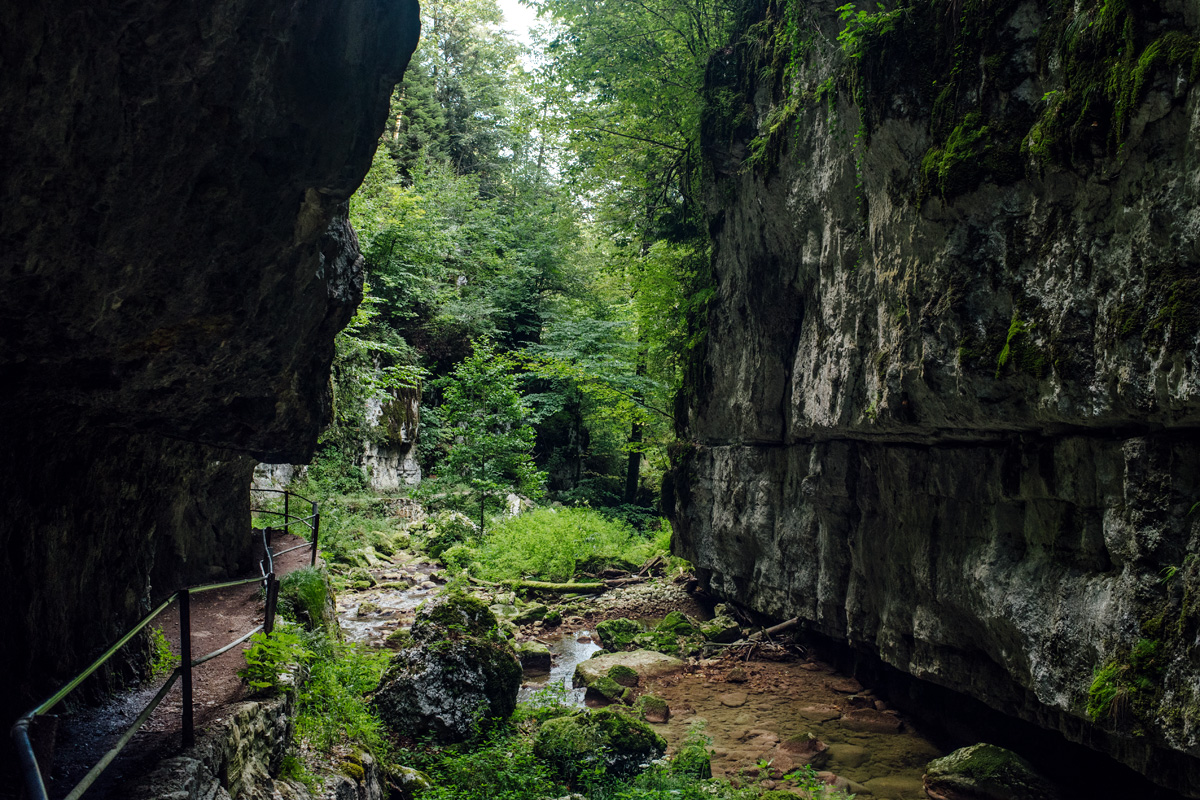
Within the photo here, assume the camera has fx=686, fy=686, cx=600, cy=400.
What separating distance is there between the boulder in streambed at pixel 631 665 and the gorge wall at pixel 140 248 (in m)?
7.19

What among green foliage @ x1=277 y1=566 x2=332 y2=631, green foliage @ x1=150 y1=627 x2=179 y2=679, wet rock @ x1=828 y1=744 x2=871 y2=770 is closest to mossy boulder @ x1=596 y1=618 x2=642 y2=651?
wet rock @ x1=828 y1=744 x2=871 y2=770

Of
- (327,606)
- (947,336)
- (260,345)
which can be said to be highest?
(947,336)

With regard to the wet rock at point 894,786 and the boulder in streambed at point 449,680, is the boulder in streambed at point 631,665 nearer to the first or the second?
the boulder in streambed at point 449,680

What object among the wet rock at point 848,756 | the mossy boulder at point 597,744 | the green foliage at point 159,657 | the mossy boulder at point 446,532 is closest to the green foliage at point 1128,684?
the wet rock at point 848,756

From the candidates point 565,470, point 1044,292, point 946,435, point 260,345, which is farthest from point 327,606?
point 565,470

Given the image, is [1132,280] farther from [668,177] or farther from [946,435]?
[668,177]

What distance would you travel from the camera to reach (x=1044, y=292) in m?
5.67

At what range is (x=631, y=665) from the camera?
480 inches

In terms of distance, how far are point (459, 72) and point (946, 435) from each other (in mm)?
33691

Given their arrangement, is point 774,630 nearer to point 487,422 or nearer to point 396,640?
point 396,640

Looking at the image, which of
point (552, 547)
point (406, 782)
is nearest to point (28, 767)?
point (406, 782)

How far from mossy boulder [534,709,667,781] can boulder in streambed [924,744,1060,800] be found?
3.21m

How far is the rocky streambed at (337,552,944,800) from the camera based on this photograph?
8.80 m

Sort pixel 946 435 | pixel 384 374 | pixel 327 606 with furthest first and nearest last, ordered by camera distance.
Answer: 1. pixel 384 374
2. pixel 327 606
3. pixel 946 435
